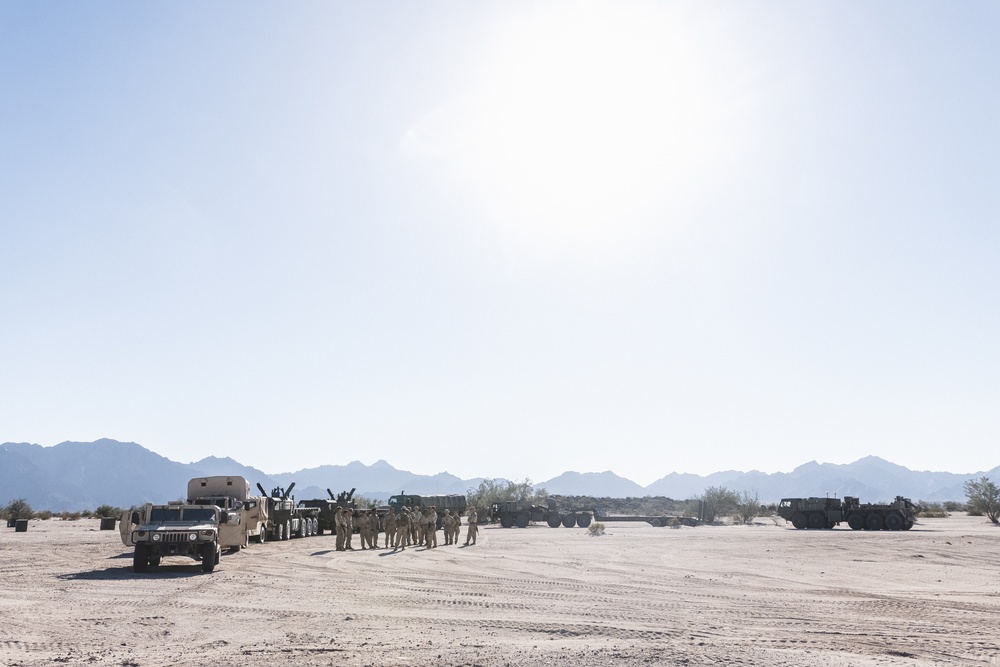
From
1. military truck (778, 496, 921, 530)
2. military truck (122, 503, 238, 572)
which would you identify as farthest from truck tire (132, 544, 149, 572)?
military truck (778, 496, 921, 530)

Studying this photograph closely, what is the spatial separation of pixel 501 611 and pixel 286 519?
22.3 meters

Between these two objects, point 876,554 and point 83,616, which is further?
point 876,554

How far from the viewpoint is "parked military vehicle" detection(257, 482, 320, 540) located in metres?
31.8

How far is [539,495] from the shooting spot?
77.9m

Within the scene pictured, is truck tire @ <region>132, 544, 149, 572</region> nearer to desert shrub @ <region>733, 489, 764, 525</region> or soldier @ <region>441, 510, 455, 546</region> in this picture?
soldier @ <region>441, 510, 455, 546</region>

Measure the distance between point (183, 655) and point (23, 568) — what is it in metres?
12.6

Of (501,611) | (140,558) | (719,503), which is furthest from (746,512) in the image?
(501,611)

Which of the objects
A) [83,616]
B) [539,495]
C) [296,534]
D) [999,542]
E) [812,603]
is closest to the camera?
[83,616]

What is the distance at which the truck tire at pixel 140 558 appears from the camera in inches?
719

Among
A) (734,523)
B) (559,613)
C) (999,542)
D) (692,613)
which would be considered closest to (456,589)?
(559,613)

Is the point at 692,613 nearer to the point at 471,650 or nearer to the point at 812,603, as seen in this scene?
the point at 812,603

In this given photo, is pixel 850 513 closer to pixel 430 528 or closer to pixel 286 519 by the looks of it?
pixel 430 528

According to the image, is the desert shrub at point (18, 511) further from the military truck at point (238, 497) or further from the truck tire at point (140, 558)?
the truck tire at point (140, 558)

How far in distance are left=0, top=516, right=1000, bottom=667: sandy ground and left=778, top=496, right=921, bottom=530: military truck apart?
1912 centimetres
